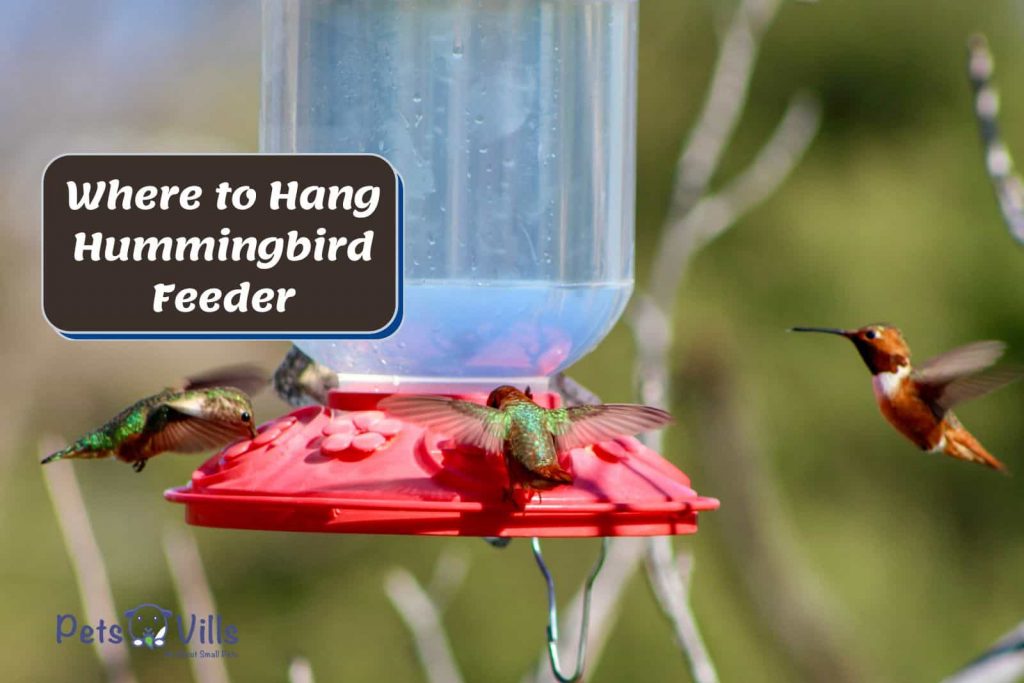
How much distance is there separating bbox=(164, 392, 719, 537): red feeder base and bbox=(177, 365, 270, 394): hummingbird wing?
37 centimetres

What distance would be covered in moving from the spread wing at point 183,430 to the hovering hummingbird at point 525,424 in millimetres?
411

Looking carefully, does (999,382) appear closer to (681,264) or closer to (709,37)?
(681,264)

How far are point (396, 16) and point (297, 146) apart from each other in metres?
0.37

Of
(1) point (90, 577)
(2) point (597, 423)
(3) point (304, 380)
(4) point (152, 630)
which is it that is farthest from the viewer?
(4) point (152, 630)

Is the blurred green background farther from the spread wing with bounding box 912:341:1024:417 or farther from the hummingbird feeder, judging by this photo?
the hummingbird feeder

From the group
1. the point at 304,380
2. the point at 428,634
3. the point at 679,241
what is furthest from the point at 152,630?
the point at 679,241

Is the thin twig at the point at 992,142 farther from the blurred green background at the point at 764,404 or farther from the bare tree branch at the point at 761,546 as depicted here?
the blurred green background at the point at 764,404

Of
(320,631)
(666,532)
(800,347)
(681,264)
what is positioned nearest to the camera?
(666,532)

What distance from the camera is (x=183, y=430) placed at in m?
3.29

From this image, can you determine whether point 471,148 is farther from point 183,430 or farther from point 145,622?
A: point 145,622

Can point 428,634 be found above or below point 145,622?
above

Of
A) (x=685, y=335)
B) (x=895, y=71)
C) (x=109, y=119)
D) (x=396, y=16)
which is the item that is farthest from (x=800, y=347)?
(x=396, y=16)

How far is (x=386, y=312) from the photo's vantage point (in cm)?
333

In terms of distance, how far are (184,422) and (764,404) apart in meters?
5.70
